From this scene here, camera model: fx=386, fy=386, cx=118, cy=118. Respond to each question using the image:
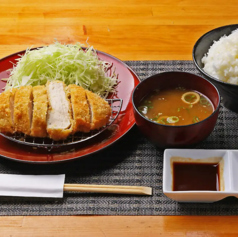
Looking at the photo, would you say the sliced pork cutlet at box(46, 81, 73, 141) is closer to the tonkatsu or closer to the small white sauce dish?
the tonkatsu

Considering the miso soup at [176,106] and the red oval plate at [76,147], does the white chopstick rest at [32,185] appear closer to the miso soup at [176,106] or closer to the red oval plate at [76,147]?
the red oval plate at [76,147]

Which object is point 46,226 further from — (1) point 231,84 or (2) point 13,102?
(1) point 231,84

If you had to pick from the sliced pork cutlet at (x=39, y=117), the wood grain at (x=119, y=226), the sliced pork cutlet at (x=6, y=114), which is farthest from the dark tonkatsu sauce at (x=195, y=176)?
the sliced pork cutlet at (x=6, y=114)

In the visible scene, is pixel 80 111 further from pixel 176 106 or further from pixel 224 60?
pixel 224 60

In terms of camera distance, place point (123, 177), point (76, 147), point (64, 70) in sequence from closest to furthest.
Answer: point (123, 177) < point (76, 147) < point (64, 70)

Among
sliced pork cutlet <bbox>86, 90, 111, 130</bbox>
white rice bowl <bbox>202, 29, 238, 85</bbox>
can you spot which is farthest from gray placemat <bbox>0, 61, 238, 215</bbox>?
white rice bowl <bbox>202, 29, 238, 85</bbox>

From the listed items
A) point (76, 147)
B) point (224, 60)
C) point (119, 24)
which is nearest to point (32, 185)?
point (76, 147)
